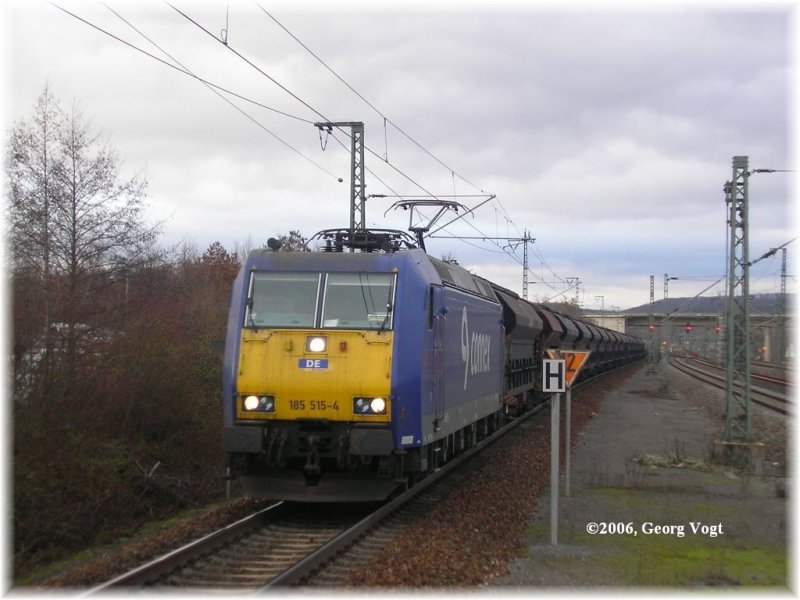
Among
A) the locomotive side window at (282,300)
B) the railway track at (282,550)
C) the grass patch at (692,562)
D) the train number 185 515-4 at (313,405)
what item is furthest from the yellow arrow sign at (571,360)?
the locomotive side window at (282,300)

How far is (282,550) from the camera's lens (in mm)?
8633

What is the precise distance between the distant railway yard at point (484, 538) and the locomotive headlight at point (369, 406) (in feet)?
4.14

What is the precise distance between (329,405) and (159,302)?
327 inches

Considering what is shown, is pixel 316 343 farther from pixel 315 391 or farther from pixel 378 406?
pixel 378 406

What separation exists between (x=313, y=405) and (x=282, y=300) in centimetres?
146

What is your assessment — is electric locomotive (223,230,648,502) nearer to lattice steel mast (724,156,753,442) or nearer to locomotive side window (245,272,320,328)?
locomotive side window (245,272,320,328)

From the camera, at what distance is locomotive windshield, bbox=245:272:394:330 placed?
1002cm

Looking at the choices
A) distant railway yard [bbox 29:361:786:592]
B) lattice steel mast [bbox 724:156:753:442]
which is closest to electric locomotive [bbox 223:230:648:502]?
distant railway yard [bbox 29:361:786:592]

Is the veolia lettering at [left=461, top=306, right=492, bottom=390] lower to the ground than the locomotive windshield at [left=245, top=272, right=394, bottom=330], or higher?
lower

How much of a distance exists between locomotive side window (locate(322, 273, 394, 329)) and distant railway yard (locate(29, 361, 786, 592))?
7.67ft

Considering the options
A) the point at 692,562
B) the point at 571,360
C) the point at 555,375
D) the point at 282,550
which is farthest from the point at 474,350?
the point at 282,550

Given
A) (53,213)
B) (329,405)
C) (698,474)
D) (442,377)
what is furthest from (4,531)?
(698,474)

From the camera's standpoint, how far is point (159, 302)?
658 inches

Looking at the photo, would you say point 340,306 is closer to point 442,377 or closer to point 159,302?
point 442,377
